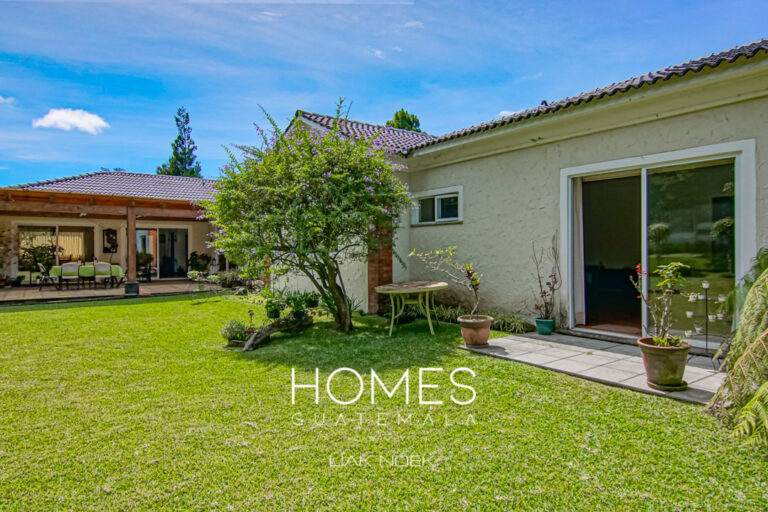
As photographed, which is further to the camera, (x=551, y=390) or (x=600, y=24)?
(x=600, y=24)

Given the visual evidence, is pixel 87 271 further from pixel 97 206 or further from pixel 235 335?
pixel 235 335

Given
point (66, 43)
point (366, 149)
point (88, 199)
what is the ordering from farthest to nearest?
point (88, 199)
point (66, 43)
point (366, 149)

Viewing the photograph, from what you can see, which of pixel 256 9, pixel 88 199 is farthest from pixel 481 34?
pixel 88 199

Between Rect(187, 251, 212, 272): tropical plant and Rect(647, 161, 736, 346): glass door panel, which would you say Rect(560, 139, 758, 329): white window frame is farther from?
Rect(187, 251, 212, 272): tropical plant

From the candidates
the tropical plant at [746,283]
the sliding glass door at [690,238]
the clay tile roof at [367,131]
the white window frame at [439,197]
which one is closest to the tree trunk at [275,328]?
the white window frame at [439,197]

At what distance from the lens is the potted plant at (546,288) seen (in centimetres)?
707

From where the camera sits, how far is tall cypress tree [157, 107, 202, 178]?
4644cm

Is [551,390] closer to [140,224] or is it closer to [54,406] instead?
[54,406]

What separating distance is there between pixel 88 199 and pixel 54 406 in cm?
1351

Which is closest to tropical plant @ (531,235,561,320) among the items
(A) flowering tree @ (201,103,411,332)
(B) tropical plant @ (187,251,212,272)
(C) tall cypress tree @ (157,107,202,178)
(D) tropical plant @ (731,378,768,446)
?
(A) flowering tree @ (201,103,411,332)

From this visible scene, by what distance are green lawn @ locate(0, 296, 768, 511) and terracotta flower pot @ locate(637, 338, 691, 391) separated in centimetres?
26

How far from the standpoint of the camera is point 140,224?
19953mm

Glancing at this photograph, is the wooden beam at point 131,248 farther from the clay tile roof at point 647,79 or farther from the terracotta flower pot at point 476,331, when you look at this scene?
the terracotta flower pot at point 476,331

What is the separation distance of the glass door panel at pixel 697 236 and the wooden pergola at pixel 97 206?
37.5ft
